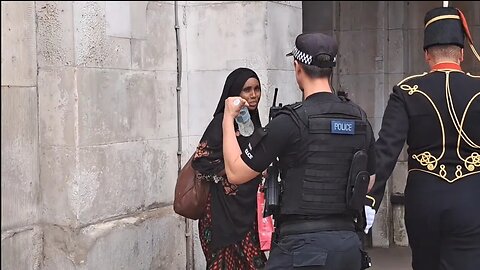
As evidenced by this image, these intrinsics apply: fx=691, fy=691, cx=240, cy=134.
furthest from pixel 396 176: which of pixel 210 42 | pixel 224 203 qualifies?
pixel 224 203

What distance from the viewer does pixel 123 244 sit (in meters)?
4.80

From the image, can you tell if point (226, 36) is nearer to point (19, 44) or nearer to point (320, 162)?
point (19, 44)

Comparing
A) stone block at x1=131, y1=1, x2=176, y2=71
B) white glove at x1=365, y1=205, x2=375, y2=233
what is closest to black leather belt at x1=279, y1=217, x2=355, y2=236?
white glove at x1=365, y1=205, x2=375, y2=233

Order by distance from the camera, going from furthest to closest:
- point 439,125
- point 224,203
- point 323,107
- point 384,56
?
1. point 384,56
2. point 224,203
3. point 439,125
4. point 323,107

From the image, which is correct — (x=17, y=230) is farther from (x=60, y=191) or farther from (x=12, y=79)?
(x=12, y=79)

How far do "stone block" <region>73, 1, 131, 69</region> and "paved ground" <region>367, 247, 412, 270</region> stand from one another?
10.4 feet

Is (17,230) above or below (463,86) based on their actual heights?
below

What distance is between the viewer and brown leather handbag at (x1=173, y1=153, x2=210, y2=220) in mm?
4203

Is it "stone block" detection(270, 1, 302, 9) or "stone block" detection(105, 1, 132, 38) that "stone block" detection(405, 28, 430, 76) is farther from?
"stone block" detection(105, 1, 132, 38)

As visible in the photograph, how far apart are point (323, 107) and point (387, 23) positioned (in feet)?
14.3

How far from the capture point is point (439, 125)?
348 centimetres

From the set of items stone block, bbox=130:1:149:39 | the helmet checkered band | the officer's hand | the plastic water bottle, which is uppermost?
stone block, bbox=130:1:149:39

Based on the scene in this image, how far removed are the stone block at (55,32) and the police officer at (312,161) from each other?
5.59 feet

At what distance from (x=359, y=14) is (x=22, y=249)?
14.1 ft
